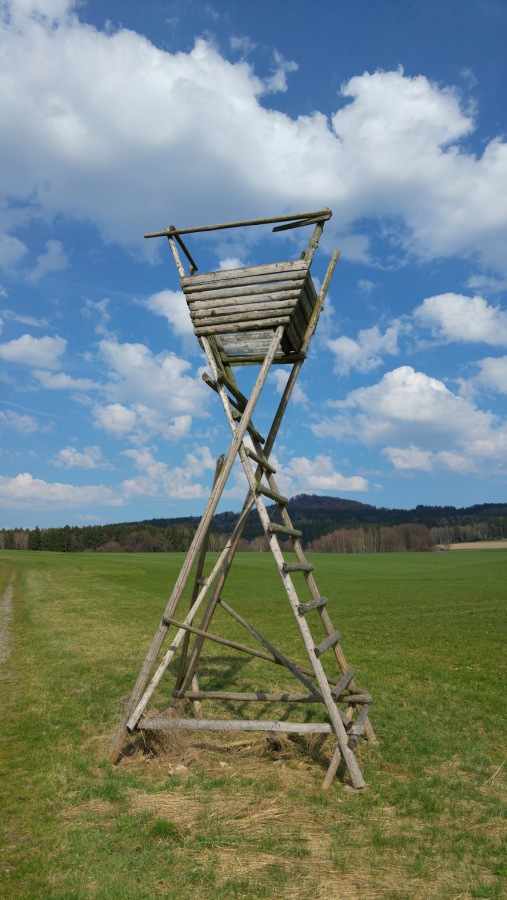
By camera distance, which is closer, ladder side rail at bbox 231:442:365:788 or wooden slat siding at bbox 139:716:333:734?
ladder side rail at bbox 231:442:365:788

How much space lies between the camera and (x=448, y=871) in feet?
15.3

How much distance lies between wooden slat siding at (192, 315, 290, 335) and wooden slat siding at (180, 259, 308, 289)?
1.93 feet

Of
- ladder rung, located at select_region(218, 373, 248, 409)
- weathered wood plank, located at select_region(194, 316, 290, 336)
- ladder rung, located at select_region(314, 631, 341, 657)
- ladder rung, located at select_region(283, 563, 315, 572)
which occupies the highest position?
weathered wood plank, located at select_region(194, 316, 290, 336)

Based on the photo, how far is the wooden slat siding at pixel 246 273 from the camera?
769 cm

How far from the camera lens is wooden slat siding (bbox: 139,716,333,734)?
6.76 metres

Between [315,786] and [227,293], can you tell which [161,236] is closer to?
[227,293]

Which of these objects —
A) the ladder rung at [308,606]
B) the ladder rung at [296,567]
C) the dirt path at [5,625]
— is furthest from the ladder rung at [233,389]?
the dirt path at [5,625]

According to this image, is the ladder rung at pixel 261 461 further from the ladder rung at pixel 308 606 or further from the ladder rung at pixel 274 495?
the ladder rung at pixel 308 606

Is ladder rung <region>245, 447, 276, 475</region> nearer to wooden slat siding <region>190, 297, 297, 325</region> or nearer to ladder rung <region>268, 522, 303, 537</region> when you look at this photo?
ladder rung <region>268, 522, 303, 537</region>

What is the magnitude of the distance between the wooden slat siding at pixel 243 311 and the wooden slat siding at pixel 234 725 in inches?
198

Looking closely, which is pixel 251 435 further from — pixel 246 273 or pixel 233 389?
pixel 246 273

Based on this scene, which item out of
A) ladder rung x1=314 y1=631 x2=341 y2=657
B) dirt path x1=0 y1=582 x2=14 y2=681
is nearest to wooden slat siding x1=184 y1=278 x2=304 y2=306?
ladder rung x1=314 y1=631 x2=341 y2=657

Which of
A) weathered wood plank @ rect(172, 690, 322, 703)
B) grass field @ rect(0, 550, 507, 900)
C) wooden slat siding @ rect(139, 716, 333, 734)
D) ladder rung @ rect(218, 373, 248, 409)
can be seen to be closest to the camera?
grass field @ rect(0, 550, 507, 900)

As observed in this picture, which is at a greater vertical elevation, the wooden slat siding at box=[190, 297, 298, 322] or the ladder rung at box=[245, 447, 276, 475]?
the wooden slat siding at box=[190, 297, 298, 322]
